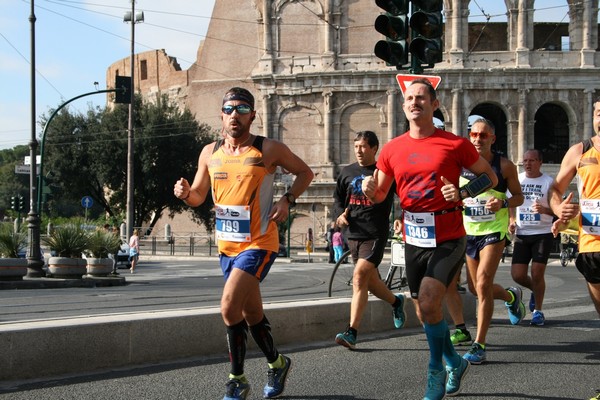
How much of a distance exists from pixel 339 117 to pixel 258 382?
44695mm

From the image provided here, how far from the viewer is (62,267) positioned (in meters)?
20.2

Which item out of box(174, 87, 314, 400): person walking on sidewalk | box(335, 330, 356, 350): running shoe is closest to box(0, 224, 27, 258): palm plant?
box(335, 330, 356, 350): running shoe

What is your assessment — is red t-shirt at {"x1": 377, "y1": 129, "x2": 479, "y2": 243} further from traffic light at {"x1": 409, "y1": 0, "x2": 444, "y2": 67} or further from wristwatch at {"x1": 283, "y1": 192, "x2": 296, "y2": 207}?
traffic light at {"x1": 409, "y1": 0, "x2": 444, "y2": 67}

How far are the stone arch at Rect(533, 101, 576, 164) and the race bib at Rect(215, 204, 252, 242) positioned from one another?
47416 mm

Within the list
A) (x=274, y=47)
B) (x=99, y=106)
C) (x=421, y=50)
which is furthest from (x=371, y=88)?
(x=421, y=50)

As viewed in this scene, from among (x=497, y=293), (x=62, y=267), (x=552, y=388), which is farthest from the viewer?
(x=62, y=267)

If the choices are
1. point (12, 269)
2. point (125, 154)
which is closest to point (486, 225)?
point (12, 269)

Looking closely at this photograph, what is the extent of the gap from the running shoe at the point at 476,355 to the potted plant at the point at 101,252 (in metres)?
15.5

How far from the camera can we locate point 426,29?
9.59 metres

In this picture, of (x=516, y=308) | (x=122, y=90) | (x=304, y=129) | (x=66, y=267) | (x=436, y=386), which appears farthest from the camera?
(x=304, y=129)

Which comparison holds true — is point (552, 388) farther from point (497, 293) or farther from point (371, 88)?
point (371, 88)

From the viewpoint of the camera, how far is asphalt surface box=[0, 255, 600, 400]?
18.4 feet

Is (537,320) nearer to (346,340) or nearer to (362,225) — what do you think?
(362,225)

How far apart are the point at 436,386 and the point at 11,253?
54.9ft
